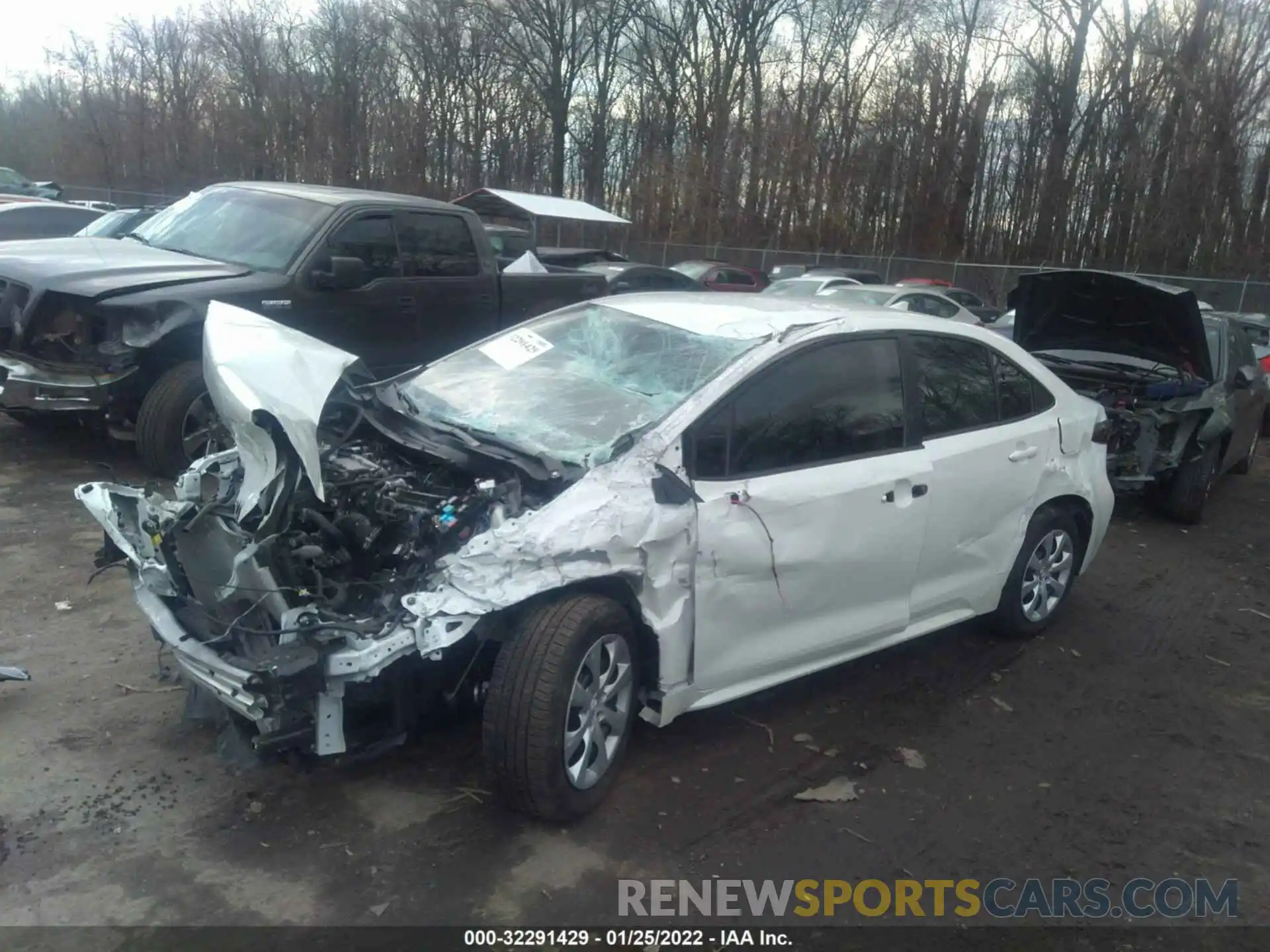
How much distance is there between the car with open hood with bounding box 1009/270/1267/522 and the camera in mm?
7613

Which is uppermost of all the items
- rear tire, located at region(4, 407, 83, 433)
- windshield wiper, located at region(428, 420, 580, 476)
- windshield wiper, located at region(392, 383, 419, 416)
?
windshield wiper, located at region(392, 383, 419, 416)

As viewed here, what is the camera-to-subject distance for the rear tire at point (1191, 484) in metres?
7.97

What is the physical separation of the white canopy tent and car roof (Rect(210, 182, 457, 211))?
6.71 m

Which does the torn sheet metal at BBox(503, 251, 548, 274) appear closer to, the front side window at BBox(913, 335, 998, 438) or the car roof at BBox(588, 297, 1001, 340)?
the car roof at BBox(588, 297, 1001, 340)

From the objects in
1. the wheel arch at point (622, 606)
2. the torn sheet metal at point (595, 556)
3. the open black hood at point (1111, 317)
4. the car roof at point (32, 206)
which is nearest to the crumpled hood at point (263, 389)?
the torn sheet metal at point (595, 556)

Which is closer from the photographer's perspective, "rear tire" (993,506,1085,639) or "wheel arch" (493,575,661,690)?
"wheel arch" (493,575,661,690)

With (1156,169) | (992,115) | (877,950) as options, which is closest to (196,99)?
(992,115)

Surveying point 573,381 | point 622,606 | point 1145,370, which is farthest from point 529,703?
point 1145,370

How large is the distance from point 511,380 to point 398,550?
1.20m

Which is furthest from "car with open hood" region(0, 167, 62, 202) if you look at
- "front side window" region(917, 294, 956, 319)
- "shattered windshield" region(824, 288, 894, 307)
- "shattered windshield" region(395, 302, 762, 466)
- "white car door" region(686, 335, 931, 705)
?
"white car door" region(686, 335, 931, 705)

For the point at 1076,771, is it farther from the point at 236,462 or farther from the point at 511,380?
the point at 236,462

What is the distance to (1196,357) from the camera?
765cm

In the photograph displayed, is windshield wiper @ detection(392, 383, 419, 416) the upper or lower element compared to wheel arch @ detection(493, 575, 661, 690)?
upper

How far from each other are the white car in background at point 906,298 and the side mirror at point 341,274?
10.1 metres
